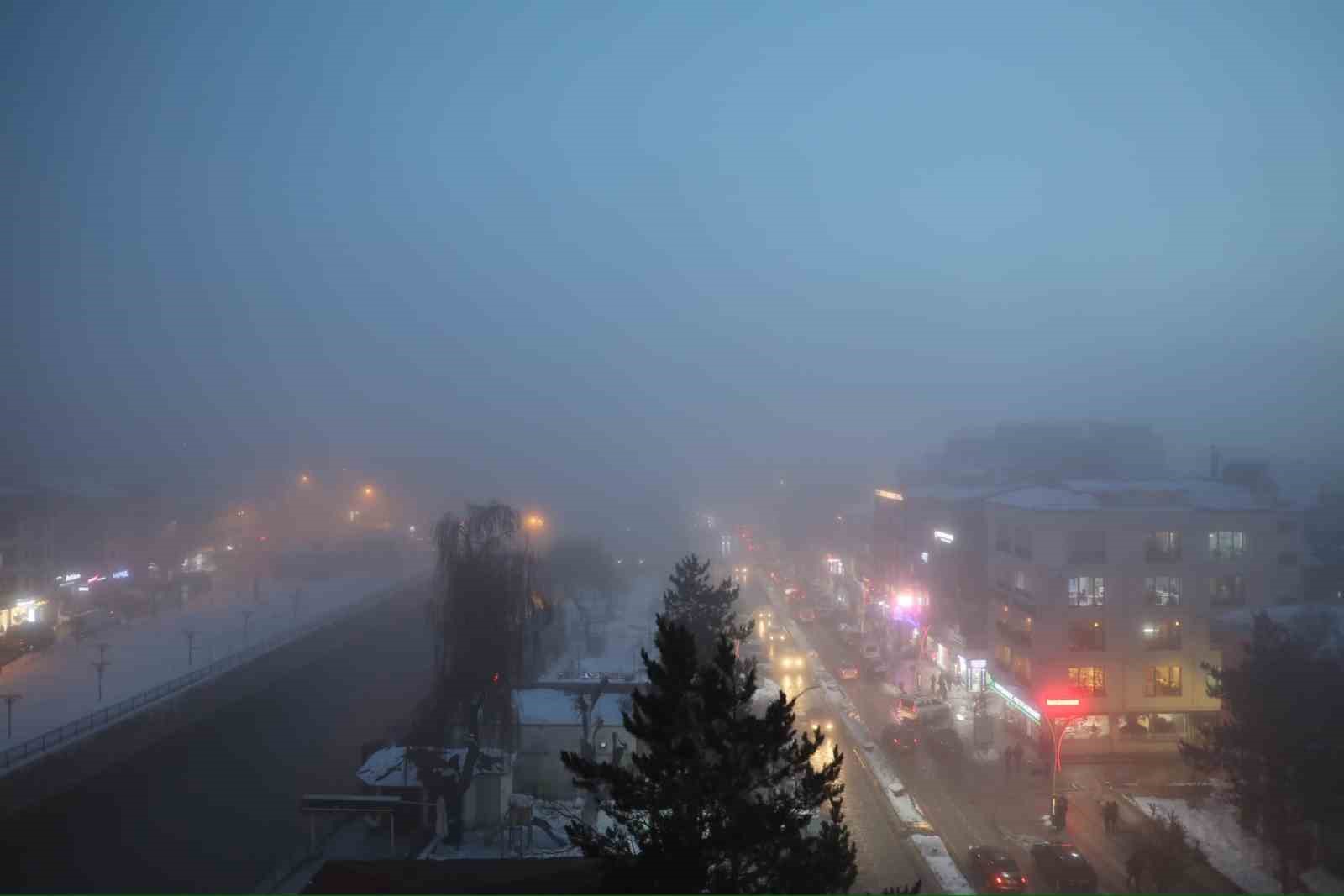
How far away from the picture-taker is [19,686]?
3356cm

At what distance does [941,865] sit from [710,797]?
41.0 ft

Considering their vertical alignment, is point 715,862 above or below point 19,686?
above

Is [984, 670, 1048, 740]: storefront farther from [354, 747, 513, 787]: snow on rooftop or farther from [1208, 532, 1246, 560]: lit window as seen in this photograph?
[354, 747, 513, 787]: snow on rooftop

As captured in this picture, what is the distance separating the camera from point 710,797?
30.3ft

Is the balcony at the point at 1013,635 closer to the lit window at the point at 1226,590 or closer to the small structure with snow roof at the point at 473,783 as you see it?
the lit window at the point at 1226,590

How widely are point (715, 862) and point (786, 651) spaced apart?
37.2 m

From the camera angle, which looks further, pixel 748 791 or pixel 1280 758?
pixel 1280 758

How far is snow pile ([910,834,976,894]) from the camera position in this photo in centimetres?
1745

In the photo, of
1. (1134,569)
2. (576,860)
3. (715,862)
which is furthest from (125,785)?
(1134,569)

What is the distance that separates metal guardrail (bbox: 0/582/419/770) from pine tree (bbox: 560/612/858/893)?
71.5 feet

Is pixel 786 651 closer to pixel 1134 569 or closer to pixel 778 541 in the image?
pixel 1134 569

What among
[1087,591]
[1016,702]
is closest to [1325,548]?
[1087,591]

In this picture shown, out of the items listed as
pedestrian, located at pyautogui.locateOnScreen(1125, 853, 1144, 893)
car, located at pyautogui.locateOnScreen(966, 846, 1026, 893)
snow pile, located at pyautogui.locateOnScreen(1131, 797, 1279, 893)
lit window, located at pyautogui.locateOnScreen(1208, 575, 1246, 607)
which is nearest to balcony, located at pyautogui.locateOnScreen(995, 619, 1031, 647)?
lit window, located at pyautogui.locateOnScreen(1208, 575, 1246, 607)

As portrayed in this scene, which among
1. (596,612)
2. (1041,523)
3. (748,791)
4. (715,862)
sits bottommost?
(596,612)
